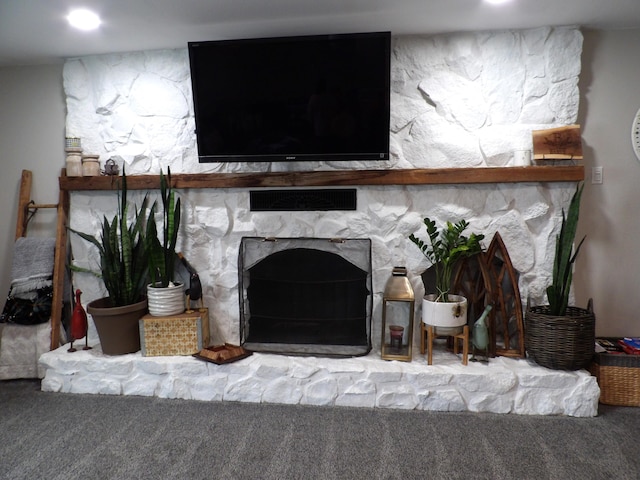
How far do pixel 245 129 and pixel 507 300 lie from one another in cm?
180

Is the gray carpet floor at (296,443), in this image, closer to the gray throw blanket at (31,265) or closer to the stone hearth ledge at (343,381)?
the stone hearth ledge at (343,381)

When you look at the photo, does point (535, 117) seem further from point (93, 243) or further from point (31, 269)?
point (31, 269)

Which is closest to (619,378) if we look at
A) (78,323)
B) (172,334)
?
(172,334)

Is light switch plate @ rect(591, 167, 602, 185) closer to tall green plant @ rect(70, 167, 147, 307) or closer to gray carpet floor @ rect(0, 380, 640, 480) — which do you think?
gray carpet floor @ rect(0, 380, 640, 480)

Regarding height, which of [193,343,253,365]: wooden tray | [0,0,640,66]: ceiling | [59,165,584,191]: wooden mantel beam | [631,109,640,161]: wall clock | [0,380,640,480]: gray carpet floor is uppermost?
[0,0,640,66]: ceiling

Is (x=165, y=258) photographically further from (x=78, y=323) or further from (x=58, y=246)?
(x=58, y=246)

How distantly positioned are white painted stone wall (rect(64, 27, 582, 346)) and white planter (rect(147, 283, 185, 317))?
243mm

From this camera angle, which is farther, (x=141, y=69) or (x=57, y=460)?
(x=141, y=69)

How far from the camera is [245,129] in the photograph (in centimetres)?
248

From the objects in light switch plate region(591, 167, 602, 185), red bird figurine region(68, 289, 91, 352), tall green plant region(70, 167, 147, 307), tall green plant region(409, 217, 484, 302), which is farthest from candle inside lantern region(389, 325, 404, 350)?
red bird figurine region(68, 289, 91, 352)

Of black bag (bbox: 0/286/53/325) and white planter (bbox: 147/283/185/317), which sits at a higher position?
white planter (bbox: 147/283/185/317)

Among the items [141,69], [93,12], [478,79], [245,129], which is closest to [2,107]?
[141,69]

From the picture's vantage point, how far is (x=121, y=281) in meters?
2.63

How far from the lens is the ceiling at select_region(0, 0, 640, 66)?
2111 millimetres
